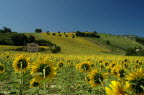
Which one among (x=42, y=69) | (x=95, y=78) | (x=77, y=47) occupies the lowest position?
(x=77, y=47)

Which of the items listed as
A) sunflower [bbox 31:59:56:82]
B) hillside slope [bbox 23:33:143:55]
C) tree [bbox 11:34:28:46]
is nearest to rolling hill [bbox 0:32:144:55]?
hillside slope [bbox 23:33:143:55]

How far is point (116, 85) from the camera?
118cm

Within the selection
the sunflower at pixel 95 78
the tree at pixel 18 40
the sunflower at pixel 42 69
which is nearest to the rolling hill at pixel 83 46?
the tree at pixel 18 40

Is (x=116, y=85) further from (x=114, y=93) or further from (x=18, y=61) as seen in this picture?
(x=18, y=61)

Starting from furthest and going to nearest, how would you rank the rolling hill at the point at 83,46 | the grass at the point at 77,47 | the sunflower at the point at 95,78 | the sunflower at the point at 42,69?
the rolling hill at the point at 83,46
the grass at the point at 77,47
the sunflower at the point at 95,78
the sunflower at the point at 42,69

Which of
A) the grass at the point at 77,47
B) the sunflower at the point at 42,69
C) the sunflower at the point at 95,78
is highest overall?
the sunflower at the point at 42,69

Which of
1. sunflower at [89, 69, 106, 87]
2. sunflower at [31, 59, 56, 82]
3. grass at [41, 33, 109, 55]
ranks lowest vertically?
grass at [41, 33, 109, 55]

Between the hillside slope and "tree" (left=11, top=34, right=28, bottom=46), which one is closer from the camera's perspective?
"tree" (left=11, top=34, right=28, bottom=46)

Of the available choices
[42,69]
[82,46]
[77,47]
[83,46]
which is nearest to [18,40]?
[77,47]

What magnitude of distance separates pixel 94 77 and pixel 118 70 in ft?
2.47

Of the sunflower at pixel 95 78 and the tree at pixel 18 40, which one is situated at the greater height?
the tree at pixel 18 40

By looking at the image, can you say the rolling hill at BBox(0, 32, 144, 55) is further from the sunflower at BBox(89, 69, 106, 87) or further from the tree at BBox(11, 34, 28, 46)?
the sunflower at BBox(89, 69, 106, 87)

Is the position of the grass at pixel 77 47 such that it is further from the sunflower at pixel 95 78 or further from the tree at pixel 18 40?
the sunflower at pixel 95 78

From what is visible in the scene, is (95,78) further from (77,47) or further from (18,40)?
(77,47)
